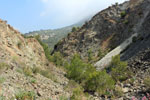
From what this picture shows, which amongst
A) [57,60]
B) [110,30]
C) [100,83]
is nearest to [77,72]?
[100,83]

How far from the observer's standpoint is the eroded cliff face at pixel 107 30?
45.6m

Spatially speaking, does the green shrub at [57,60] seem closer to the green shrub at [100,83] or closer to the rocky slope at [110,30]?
the rocky slope at [110,30]

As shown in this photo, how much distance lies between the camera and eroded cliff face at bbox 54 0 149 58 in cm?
4562

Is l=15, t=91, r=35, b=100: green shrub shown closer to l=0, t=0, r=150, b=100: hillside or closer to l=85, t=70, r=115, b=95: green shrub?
l=0, t=0, r=150, b=100: hillside

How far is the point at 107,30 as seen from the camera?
54469mm

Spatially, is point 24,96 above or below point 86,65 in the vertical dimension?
below

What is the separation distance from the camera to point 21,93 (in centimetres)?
689

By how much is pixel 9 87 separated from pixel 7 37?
1572cm

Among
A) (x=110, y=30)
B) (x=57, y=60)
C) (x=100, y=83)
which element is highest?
(x=110, y=30)

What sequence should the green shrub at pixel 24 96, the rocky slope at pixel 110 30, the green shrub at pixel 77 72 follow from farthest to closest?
1. the rocky slope at pixel 110 30
2. the green shrub at pixel 77 72
3. the green shrub at pixel 24 96

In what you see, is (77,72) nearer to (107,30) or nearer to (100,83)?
(100,83)

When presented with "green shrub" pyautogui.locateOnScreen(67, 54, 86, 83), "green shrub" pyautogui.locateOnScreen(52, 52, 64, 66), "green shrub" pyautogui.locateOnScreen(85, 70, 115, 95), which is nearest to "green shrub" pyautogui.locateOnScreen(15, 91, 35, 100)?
"green shrub" pyautogui.locateOnScreen(85, 70, 115, 95)

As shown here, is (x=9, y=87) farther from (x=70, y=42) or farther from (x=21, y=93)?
(x=70, y=42)

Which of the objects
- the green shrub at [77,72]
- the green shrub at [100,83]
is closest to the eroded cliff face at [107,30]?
the green shrub at [77,72]
